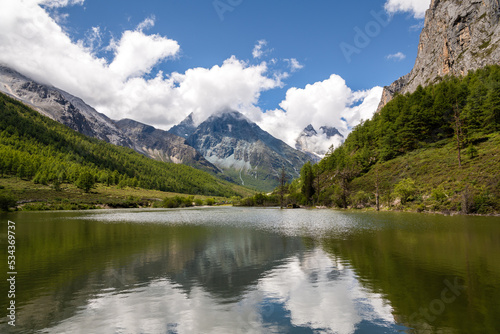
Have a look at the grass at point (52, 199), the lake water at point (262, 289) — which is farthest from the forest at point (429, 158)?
the grass at point (52, 199)

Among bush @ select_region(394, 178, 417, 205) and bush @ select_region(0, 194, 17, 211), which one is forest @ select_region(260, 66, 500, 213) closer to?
bush @ select_region(394, 178, 417, 205)

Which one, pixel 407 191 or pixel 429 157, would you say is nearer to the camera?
pixel 407 191

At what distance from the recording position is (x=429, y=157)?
327 feet

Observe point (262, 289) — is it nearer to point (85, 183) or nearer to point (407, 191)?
point (407, 191)

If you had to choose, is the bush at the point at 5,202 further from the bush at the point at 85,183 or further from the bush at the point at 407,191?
the bush at the point at 407,191

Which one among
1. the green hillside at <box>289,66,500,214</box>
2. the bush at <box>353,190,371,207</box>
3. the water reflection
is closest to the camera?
the water reflection

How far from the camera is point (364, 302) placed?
540 inches

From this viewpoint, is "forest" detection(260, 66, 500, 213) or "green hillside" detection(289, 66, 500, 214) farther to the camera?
"forest" detection(260, 66, 500, 213)

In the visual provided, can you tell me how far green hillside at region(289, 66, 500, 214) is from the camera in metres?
70.1

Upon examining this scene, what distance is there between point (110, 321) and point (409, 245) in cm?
2813

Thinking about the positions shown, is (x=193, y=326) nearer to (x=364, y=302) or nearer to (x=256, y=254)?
(x=364, y=302)

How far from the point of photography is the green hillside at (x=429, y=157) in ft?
230

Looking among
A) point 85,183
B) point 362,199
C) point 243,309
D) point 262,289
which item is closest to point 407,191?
point 362,199

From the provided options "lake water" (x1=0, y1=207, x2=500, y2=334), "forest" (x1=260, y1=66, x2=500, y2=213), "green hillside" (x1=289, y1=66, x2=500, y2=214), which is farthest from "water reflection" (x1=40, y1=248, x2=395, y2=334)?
"green hillside" (x1=289, y1=66, x2=500, y2=214)
